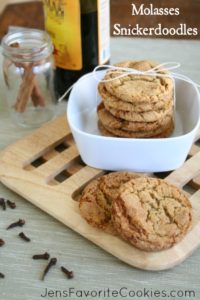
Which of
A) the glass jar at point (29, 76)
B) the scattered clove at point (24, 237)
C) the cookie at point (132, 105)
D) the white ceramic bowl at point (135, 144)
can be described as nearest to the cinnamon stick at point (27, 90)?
the glass jar at point (29, 76)

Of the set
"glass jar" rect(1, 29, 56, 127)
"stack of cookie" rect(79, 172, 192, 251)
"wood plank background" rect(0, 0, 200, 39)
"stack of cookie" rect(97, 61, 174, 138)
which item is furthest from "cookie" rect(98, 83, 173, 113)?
"wood plank background" rect(0, 0, 200, 39)

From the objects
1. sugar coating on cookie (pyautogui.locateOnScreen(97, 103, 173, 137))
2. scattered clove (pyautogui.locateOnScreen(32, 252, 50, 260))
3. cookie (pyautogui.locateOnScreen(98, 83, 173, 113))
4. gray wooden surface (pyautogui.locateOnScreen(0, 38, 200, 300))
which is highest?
cookie (pyautogui.locateOnScreen(98, 83, 173, 113))

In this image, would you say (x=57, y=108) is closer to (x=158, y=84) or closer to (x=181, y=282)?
(x=158, y=84)

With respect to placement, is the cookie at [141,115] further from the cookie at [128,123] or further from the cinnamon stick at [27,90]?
the cinnamon stick at [27,90]

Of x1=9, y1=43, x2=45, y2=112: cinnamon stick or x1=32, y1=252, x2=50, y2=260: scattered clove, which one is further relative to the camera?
x1=9, y1=43, x2=45, y2=112: cinnamon stick

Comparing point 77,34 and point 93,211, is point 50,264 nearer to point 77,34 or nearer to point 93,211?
point 93,211

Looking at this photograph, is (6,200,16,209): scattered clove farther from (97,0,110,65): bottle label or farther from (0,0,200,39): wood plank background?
(0,0,200,39): wood plank background

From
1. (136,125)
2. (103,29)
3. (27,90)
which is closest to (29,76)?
(27,90)

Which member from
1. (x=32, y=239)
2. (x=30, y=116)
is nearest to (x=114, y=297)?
(x=32, y=239)
